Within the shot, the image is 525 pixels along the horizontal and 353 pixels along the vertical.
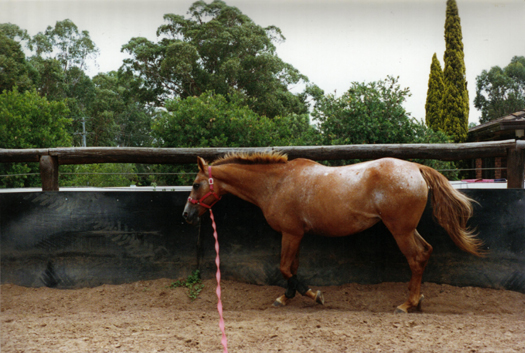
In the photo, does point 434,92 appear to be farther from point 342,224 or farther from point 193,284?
point 193,284

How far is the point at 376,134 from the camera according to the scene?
274 inches

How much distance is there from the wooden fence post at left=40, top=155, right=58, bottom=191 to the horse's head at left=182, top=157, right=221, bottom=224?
1.87m

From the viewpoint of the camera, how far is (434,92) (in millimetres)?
17703

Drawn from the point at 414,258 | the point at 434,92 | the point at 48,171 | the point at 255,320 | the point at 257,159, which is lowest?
the point at 255,320

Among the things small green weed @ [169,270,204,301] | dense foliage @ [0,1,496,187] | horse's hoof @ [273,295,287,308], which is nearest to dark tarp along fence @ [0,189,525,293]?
small green weed @ [169,270,204,301]

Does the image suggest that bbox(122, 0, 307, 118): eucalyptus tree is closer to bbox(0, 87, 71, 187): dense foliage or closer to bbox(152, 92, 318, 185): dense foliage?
bbox(0, 87, 71, 187): dense foliage

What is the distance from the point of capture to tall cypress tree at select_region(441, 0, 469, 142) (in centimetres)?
1633

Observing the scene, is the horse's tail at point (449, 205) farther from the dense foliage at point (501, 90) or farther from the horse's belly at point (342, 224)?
the dense foliage at point (501, 90)

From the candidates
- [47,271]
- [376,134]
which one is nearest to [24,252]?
[47,271]

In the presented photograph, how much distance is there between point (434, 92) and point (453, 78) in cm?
117

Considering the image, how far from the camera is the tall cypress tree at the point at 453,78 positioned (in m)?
16.3

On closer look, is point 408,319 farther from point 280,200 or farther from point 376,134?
point 376,134

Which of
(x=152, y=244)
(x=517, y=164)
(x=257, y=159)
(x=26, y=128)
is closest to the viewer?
(x=257, y=159)

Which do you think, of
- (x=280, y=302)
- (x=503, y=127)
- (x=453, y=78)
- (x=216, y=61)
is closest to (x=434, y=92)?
(x=453, y=78)
